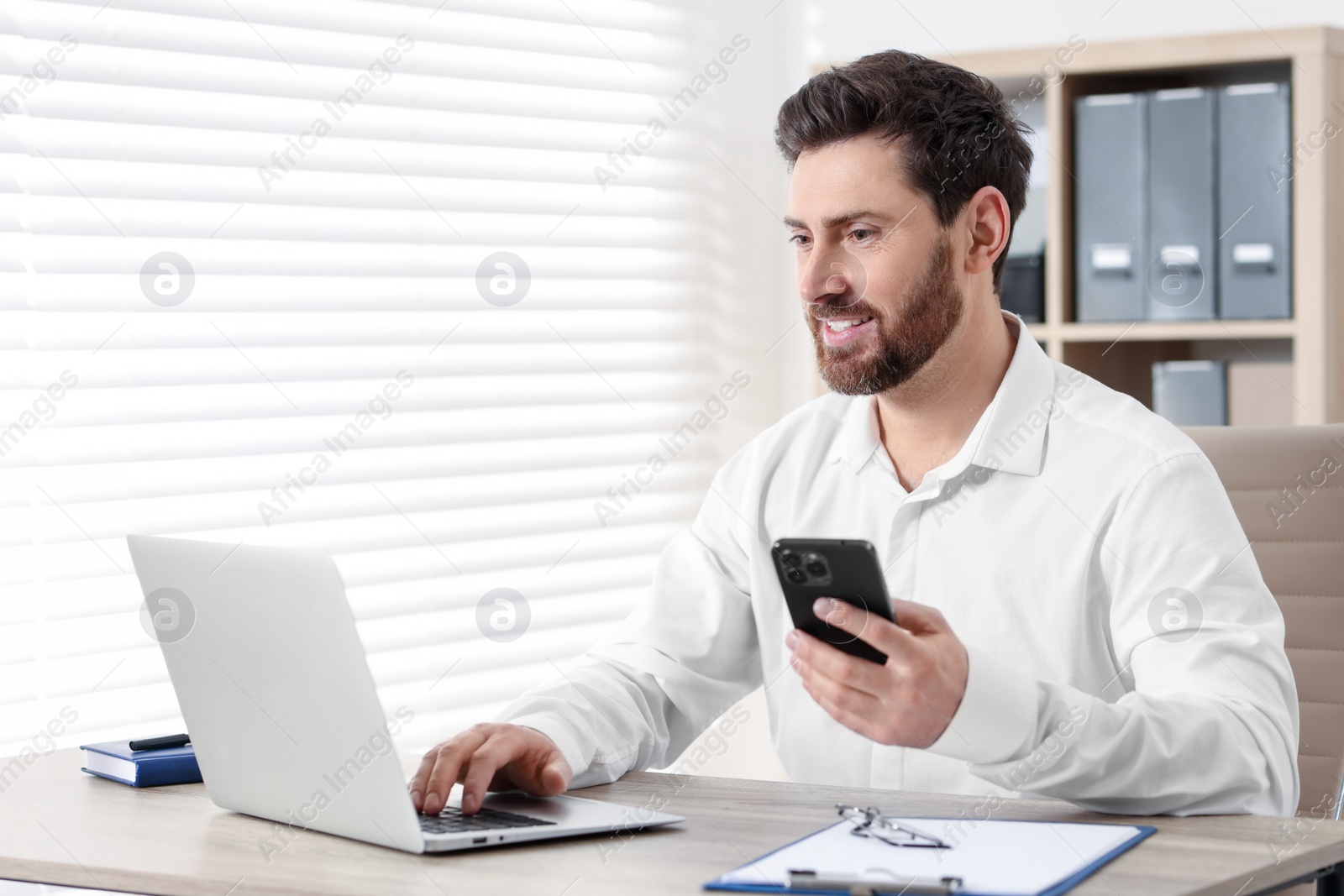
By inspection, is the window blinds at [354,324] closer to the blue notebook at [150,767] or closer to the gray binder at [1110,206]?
the blue notebook at [150,767]

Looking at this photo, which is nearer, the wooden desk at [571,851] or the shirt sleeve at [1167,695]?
the wooden desk at [571,851]

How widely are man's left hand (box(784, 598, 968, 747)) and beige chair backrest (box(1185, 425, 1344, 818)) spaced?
81 cm

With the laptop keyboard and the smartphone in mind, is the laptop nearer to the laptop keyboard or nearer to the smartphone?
the laptop keyboard

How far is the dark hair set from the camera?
1.73 meters

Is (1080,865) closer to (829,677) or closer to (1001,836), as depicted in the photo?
(1001,836)

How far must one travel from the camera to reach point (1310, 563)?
1.72m

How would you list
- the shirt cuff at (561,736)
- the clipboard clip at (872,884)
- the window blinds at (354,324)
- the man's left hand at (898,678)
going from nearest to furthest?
1. the clipboard clip at (872,884)
2. the man's left hand at (898,678)
3. the shirt cuff at (561,736)
4. the window blinds at (354,324)

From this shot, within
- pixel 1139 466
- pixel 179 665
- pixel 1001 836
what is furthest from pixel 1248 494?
pixel 179 665

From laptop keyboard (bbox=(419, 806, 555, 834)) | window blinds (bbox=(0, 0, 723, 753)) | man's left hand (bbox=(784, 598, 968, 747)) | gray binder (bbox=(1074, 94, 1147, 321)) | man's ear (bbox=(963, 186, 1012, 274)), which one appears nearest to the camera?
man's left hand (bbox=(784, 598, 968, 747))

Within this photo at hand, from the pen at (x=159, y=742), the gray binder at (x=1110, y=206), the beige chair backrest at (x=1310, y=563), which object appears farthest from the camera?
the gray binder at (x=1110, y=206)

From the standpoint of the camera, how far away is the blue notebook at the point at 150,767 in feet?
4.69

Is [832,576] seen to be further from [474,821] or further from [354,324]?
[354,324]

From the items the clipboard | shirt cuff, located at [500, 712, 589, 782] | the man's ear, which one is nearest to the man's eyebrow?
the man's ear

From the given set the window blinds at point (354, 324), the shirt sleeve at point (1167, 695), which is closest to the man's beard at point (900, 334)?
the shirt sleeve at point (1167, 695)
